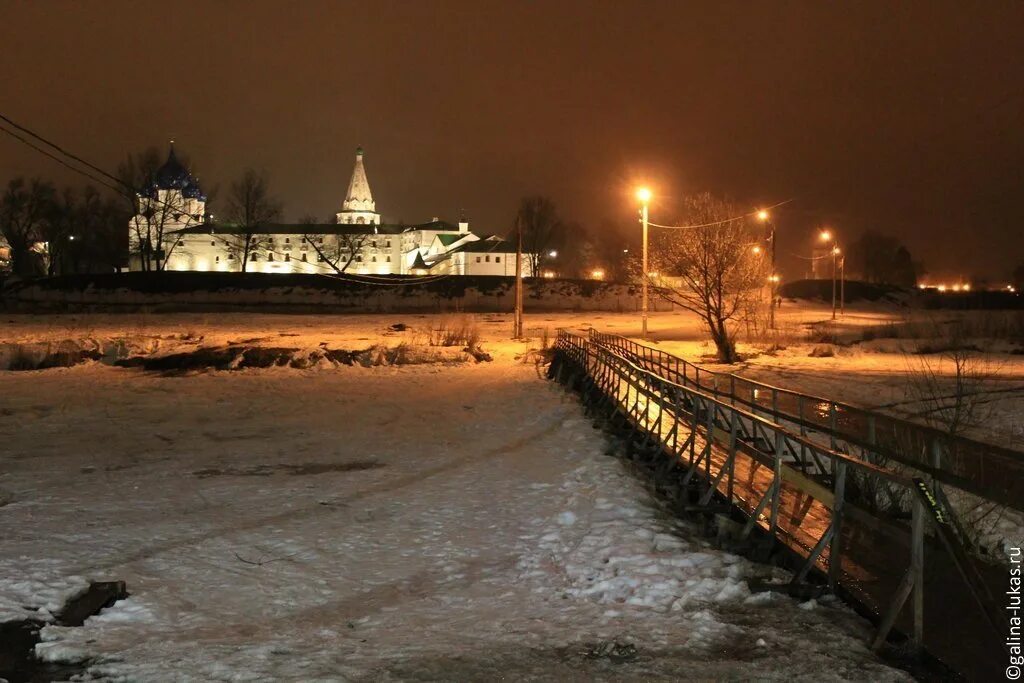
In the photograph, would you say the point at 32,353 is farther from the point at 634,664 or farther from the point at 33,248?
the point at 33,248

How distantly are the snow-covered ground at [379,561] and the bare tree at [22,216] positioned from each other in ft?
321

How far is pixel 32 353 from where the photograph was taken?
1246 inches

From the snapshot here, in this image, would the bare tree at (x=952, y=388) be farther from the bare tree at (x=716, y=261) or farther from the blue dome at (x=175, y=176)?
the blue dome at (x=175, y=176)

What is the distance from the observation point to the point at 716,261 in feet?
105

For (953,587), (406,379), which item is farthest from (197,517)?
(406,379)

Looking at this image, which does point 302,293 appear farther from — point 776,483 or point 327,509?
point 776,483

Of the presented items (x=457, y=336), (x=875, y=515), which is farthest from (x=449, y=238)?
(x=875, y=515)

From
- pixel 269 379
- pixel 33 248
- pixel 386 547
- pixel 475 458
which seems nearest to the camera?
pixel 386 547

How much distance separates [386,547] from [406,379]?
18759mm

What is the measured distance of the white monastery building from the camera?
120m

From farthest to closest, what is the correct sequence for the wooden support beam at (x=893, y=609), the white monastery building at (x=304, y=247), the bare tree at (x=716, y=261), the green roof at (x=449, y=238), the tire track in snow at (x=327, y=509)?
the green roof at (x=449, y=238)
the white monastery building at (x=304, y=247)
the bare tree at (x=716, y=261)
the tire track in snow at (x=327, y=509)
the wooden support beam at (x=893, y=609)

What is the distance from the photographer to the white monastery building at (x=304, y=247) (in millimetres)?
119812

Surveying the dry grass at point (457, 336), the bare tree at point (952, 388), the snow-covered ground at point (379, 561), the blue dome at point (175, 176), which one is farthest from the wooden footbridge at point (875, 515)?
the blue dome at point (175, 176)

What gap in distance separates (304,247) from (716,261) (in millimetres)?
102426
